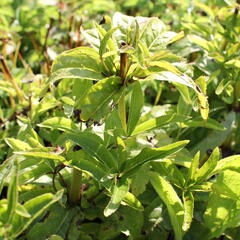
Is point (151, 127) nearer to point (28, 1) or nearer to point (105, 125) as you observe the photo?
point (105, 125)

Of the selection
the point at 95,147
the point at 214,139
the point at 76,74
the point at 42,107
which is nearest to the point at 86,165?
the point at 95,147

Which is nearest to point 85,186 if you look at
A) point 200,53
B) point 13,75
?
point 13,75

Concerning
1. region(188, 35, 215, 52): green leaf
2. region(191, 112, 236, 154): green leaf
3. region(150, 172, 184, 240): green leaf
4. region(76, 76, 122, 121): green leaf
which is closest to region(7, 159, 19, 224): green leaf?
region(76, 76, 122, 121): green leaf

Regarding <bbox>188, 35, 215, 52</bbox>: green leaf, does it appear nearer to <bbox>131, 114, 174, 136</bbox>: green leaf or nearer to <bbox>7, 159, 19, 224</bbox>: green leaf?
<bbox>131, 114, 174, 136</bbox>: green leaf

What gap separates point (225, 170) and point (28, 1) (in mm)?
1889

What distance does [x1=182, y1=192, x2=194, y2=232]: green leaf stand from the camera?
3.86 ft

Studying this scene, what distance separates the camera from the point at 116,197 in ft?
3.83

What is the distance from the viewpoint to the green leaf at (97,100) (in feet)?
3.83

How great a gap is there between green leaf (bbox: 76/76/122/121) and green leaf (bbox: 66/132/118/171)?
107 mm

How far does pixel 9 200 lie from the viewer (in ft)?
3.20

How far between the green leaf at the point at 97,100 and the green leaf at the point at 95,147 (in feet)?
0.35

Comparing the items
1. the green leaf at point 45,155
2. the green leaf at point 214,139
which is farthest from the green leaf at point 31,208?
the green leaf at point 214,139

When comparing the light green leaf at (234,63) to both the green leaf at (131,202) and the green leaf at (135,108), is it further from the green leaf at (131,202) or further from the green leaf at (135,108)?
the green leaf at (131,202)

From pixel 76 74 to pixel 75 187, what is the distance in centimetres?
40
